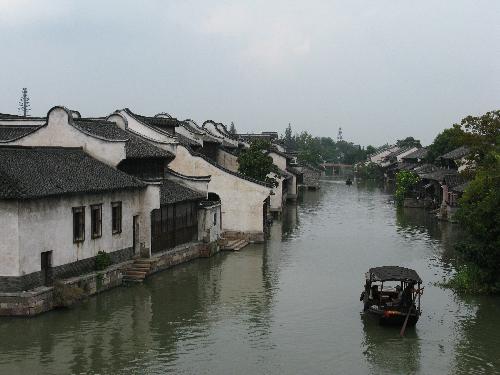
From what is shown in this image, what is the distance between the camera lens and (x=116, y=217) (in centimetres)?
3497

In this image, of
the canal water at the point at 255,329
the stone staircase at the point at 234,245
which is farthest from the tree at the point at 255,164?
the canal water at the point at 255,329

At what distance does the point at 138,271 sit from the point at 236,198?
626 inches

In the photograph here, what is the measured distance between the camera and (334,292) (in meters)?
33.6

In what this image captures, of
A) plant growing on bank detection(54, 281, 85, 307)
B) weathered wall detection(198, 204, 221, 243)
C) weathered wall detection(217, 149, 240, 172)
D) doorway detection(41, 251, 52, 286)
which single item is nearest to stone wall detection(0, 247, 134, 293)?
doorway detection(41, 251, 52, 286)

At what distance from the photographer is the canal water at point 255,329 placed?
74.9ft

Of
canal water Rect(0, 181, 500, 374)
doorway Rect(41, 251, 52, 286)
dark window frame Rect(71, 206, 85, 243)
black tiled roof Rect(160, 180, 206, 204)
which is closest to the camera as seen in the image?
canal water Rect(0, 181, 500, 374)

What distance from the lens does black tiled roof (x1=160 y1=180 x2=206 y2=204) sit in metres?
40.1

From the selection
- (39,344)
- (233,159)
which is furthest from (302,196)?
(39,344)

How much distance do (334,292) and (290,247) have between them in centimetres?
1486

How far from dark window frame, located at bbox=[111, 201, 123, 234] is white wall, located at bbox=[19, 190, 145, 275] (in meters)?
0.24

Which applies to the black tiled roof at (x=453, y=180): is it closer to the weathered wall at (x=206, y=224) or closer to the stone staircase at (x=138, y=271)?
the weathered wall at (x=206, y=224)

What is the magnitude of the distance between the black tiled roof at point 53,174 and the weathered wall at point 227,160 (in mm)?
30233

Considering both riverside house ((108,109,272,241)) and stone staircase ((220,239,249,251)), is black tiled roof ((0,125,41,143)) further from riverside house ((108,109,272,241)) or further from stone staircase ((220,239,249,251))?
stone staircase ((220,239,249,251))

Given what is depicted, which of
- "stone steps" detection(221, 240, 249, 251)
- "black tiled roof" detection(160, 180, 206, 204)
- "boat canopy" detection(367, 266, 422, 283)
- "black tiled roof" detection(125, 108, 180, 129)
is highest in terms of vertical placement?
"black tiled roof" detection(125, 108, 180, 129)
